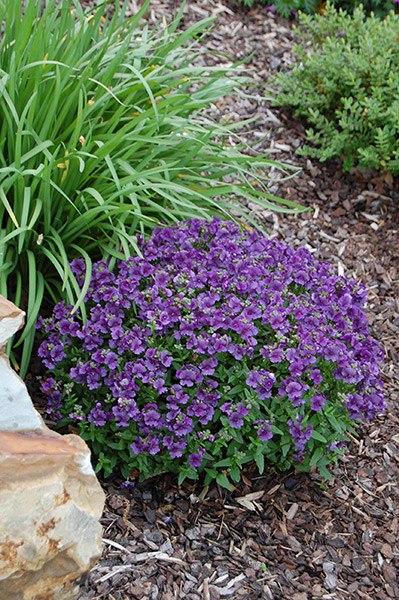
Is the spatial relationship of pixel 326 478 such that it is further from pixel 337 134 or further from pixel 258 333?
pixel 337 134

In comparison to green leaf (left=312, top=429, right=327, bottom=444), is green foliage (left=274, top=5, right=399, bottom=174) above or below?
above

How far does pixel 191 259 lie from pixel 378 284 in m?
1.55

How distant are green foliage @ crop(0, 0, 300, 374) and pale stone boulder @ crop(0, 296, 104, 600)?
892mm

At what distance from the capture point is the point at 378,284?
157 inches

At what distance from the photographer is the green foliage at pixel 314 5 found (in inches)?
218

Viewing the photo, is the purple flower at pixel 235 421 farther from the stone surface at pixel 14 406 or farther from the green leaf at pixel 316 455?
the stone surface at pixel 14 406

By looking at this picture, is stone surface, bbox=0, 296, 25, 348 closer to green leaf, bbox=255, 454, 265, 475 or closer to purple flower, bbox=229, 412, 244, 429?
purple flower, bbox=229, 412, 244, 429

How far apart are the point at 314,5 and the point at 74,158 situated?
3.69m

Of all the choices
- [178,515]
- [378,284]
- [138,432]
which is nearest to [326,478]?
[178,515]

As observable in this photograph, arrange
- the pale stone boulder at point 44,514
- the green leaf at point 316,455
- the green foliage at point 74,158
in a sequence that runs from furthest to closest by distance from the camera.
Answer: the green foliage at point 74,158 → the green leaf at point 316,455 → the pale stone boulder at point 44,514

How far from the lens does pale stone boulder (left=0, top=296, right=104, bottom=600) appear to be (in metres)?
1.68

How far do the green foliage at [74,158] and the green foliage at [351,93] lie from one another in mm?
1186

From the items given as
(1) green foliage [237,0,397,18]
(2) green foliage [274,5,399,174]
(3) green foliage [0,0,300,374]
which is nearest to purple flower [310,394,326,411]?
(3) green foliage [0,0,300,374]

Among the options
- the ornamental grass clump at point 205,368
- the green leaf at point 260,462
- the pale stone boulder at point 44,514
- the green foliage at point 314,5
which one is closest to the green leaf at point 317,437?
the ornamental grass clump at point 205,368
